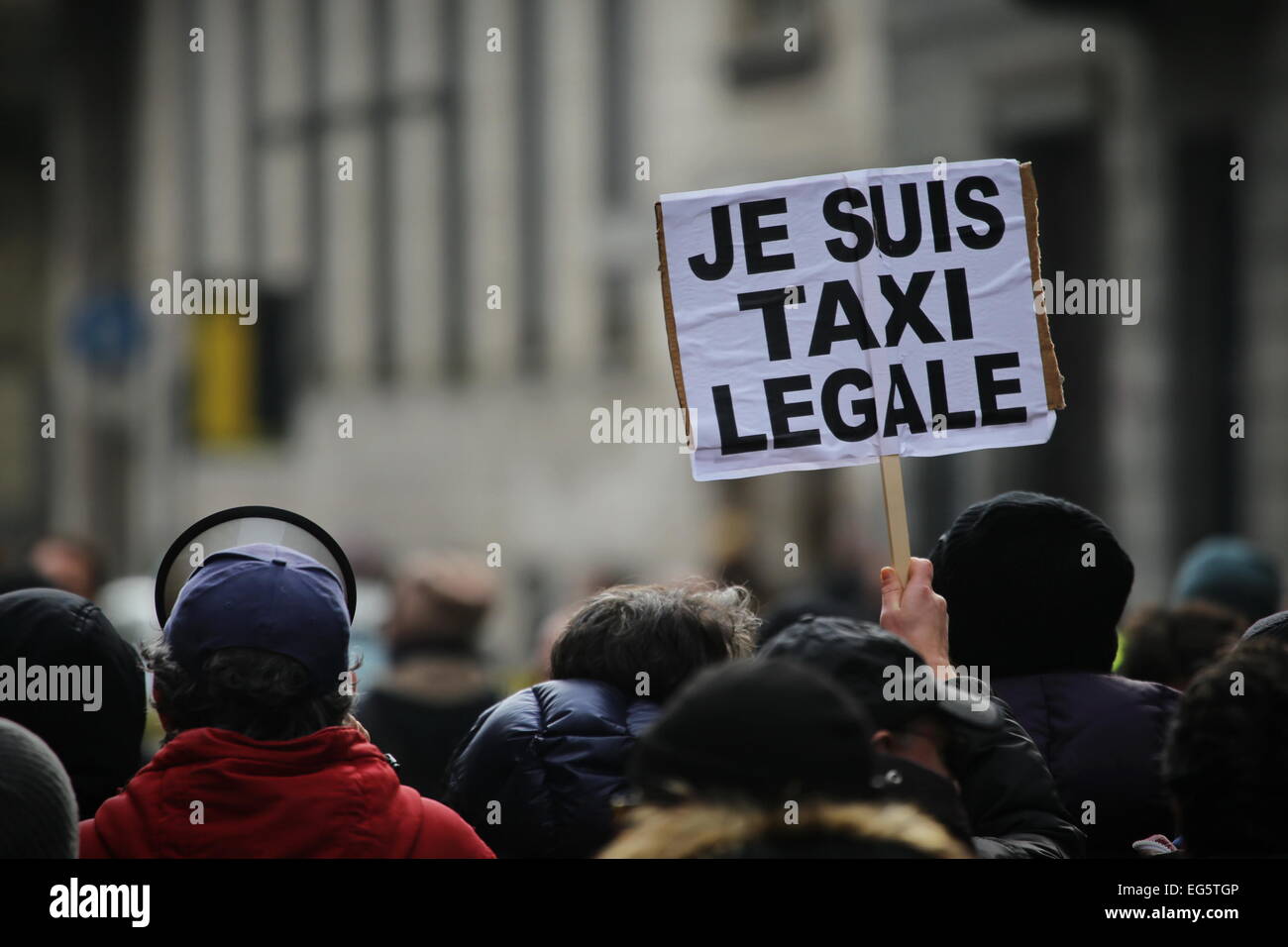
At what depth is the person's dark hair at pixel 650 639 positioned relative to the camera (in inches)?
130

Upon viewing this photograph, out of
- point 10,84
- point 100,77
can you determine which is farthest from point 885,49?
point 10,84

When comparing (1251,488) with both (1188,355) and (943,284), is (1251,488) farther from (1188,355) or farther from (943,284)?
(943,284)

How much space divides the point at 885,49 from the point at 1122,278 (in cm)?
405

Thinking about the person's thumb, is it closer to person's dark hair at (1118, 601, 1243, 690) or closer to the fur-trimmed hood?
the fur-trimmed hood

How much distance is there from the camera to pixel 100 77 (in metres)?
27.8

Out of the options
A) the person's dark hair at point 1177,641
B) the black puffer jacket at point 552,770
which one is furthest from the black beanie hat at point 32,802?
the person's dark hair at point 1177,641

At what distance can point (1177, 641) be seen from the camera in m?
4.39

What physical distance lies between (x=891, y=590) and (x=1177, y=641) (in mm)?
1430

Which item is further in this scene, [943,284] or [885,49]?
[885,49]

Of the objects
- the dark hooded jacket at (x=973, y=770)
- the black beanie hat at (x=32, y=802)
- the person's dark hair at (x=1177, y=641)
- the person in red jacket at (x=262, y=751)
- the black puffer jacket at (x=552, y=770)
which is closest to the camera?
the black beanie hat at (x=32, y=802)

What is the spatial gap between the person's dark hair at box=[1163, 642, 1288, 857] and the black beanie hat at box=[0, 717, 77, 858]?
163 centimetres

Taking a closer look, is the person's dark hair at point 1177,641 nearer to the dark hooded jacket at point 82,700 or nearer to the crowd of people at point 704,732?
the crowd of people at point 704,732

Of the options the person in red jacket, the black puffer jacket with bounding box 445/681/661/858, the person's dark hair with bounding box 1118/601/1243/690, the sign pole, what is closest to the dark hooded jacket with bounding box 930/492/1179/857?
the sign pole

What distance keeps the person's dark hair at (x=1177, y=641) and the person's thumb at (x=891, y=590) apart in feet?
4.43
